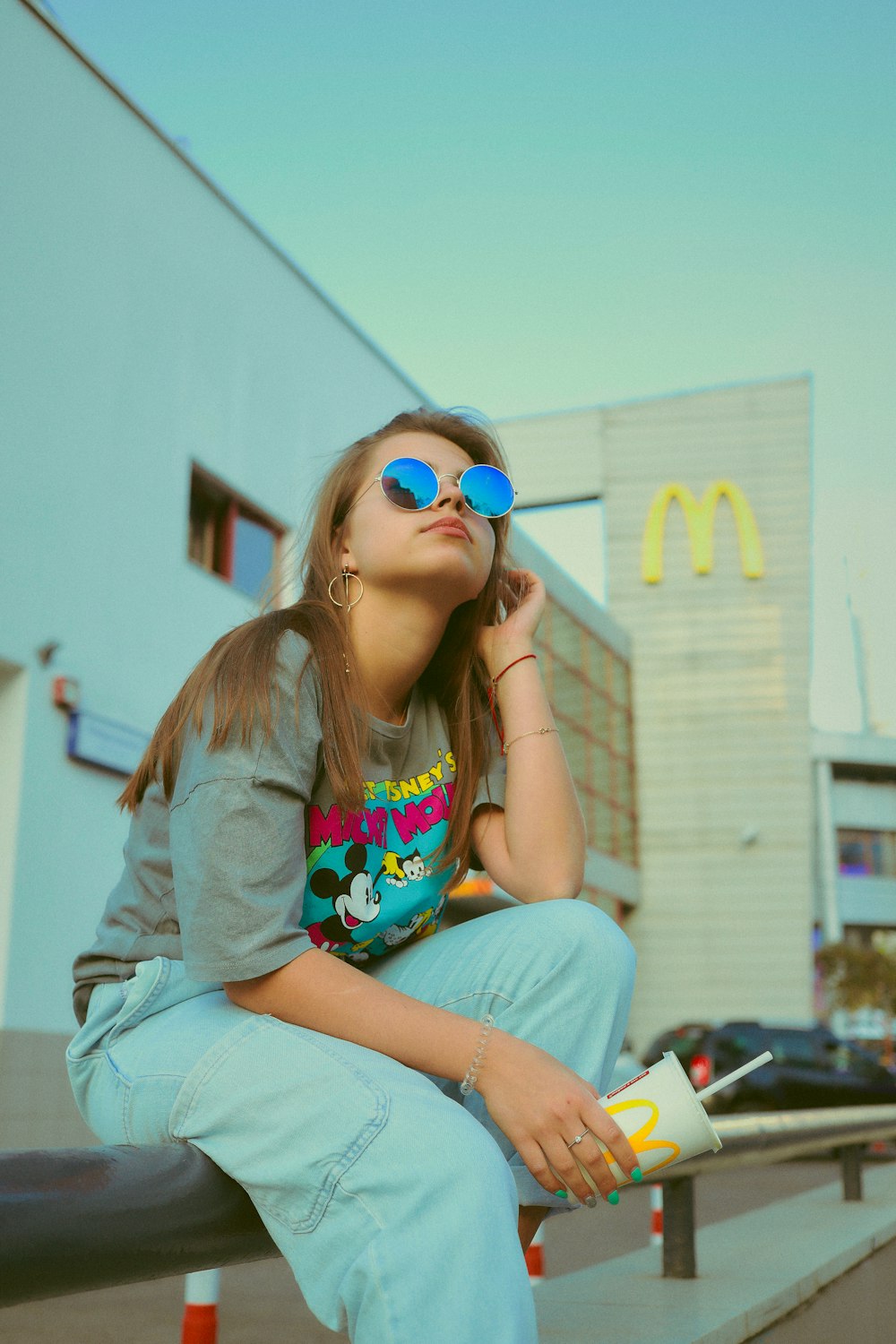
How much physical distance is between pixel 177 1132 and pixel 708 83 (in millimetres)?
14698

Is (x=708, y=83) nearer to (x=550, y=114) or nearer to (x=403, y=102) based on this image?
(x=550, y=114)

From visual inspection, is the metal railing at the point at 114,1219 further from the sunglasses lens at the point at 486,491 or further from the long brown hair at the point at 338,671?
the sunglasses lens at the point at 486,491

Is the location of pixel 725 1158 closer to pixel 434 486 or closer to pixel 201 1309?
pixel 201 1309

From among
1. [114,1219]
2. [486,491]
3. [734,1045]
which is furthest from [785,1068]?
[114,1219]

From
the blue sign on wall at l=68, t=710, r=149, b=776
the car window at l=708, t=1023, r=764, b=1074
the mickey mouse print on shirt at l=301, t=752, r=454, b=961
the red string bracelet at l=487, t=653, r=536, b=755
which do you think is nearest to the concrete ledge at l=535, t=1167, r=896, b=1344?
the mickey mouse print on shirt at l=301, t=752, r=454, b=961

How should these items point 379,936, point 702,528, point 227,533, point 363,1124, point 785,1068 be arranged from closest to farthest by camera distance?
point 363,1124, point 379,936, point 227,533, point 785,1068, point 702,528

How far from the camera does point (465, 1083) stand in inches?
63.7

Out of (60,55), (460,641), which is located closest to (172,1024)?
(460,641)

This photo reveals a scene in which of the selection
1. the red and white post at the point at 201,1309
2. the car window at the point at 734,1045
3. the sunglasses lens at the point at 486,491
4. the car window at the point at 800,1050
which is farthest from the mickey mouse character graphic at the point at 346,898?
the car window at the point at 800,1050

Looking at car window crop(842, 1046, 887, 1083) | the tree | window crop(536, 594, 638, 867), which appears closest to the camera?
car window crop(842, 1046, 887, 1083)

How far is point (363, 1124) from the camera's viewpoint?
4.77 ft

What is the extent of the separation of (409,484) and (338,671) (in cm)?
42

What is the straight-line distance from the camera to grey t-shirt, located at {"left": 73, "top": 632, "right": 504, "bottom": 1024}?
163 cm

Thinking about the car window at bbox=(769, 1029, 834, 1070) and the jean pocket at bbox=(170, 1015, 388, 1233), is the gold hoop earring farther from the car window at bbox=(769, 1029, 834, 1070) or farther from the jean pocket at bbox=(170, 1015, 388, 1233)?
the car window at bbox=(769, 1029, 834, 1070)
